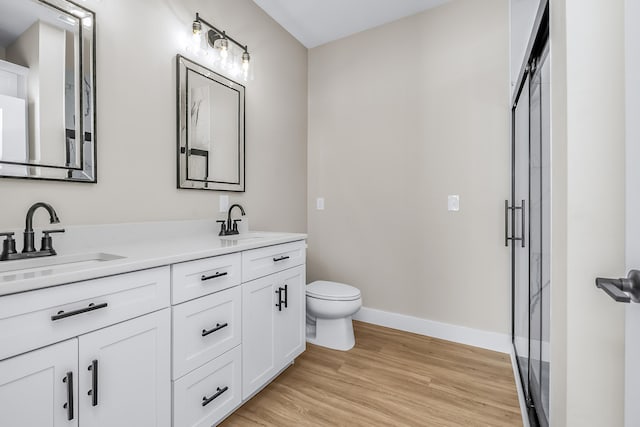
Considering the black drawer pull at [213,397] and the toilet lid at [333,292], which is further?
the toilet lid at [333,292]

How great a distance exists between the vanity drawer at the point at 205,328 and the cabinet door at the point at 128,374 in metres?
0.05

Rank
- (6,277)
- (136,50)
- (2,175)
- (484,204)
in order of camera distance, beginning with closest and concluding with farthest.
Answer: (6,277)
(2,175)
(136,50)
(484,204)

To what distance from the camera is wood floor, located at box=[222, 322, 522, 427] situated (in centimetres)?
147

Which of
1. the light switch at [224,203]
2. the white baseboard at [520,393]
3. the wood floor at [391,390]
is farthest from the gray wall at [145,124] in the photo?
the white baseboard at [520,393]

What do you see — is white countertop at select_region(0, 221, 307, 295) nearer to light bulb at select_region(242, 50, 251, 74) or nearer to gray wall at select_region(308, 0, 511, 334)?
gray wall at select_region(308, 0, 511, 334)

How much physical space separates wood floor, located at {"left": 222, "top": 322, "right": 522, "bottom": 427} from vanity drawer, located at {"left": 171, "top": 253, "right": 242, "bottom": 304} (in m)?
0.70

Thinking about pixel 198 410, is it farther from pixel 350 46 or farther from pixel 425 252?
pixel 350 46

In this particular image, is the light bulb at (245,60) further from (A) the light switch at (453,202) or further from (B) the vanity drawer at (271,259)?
(A) the light switch at (453,202)

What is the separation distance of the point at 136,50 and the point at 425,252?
2332 millimetres

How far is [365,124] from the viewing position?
2.67 metres

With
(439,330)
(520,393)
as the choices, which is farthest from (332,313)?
(520,393)

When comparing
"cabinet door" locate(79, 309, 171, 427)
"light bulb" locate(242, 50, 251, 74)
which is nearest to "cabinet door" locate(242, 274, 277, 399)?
"cabinet door" locate(79, 309, 171, 427)

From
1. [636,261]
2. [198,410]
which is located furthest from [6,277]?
[636,261]

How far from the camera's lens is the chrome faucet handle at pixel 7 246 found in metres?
1.05
